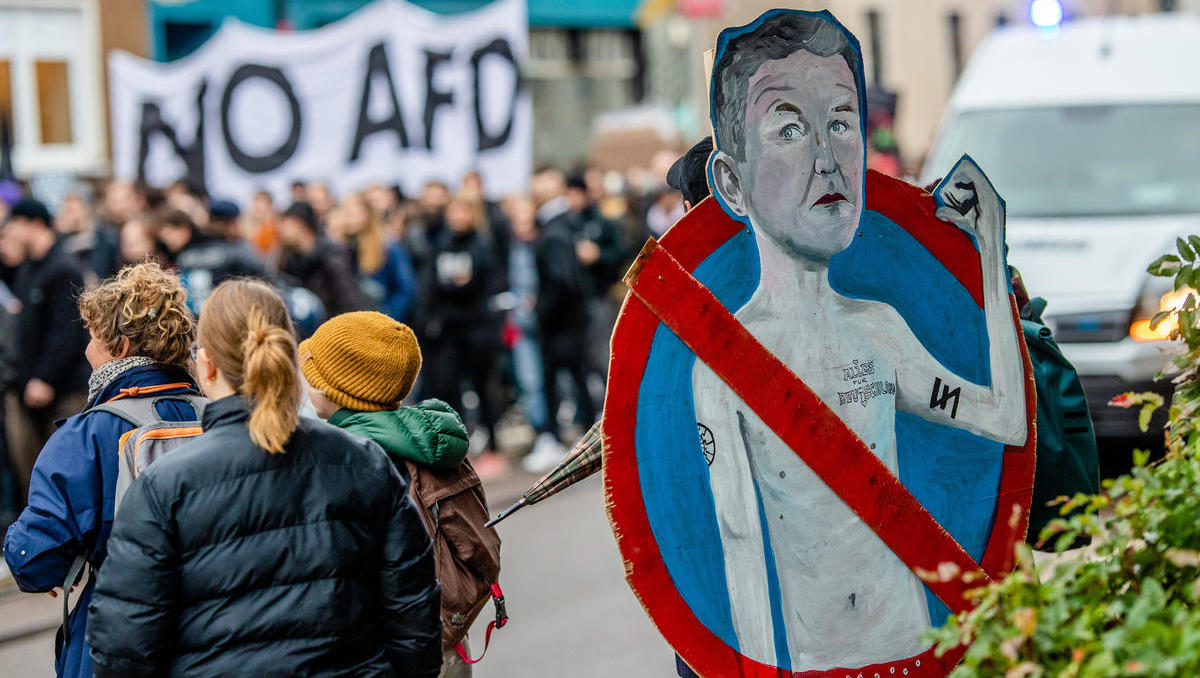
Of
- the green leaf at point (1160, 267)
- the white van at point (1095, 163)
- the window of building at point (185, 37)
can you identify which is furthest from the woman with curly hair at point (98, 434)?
the window of building at point (185, 37)

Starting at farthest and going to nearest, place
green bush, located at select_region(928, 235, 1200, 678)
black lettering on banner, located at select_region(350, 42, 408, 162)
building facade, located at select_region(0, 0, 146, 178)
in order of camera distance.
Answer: building facade, located at select_region(0, 0, 146, 178) → black lettering on banner, located at select_region(350, 42, 408, 162) → green bush, located at select_region(928, 235, 1200, 678)

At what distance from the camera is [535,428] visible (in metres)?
11.7

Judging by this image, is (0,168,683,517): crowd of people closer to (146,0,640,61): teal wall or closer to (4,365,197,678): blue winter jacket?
(4,365,197,678): blue winter jacket

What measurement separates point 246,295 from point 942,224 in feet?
5.03

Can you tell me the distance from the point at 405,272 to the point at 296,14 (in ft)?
45.1

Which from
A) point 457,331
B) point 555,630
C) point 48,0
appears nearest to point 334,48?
point 457,331

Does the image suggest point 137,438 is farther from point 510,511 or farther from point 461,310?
point 461,310

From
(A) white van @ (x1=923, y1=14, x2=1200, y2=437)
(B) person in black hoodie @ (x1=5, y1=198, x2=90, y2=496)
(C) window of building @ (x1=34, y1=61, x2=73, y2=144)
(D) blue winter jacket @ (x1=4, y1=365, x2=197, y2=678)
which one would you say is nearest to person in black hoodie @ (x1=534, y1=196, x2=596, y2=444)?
(A) white van @ (x1=923, y1=14, x2=1200, y2=437)

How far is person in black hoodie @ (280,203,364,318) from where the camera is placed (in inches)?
399

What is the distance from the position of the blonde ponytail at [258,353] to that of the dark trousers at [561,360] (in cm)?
853

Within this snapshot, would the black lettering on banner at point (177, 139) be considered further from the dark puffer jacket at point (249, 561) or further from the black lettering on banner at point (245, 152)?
the dark puffer jacket at point (249, 561)

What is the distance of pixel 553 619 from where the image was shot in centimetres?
706

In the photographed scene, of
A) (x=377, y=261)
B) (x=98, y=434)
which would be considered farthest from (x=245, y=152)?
(x=98, y=434)

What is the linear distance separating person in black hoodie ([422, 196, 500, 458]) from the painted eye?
26.3 feet
